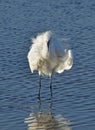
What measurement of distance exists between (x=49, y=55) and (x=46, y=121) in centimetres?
215

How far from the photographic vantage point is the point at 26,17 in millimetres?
24516

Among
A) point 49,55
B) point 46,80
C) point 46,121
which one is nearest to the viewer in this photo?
point 46,121

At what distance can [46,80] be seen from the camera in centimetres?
1484

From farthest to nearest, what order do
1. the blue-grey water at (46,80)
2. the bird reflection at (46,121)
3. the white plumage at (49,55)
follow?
the white plumage at (49,55) < the blue-grey water at (46,80) < the bird reflection at (46,121)

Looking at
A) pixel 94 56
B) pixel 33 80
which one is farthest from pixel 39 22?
pixel 33 80

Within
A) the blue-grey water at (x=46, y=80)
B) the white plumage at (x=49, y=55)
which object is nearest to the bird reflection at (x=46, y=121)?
the blue-grey water at (x=46, y=80)

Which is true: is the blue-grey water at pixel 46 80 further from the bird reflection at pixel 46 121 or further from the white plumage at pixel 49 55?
the white plumage at pixel 49 55

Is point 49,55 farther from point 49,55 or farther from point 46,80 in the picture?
point 46,80

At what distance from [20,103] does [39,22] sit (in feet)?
35.7

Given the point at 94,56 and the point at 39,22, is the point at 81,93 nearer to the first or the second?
the point at 94,56

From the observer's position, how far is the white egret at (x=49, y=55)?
13.3 metres

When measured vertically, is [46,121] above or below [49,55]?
below

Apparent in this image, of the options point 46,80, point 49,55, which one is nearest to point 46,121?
point 49,55

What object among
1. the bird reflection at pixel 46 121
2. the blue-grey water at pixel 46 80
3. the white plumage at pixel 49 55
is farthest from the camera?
the white plumage at pixel 49 55
